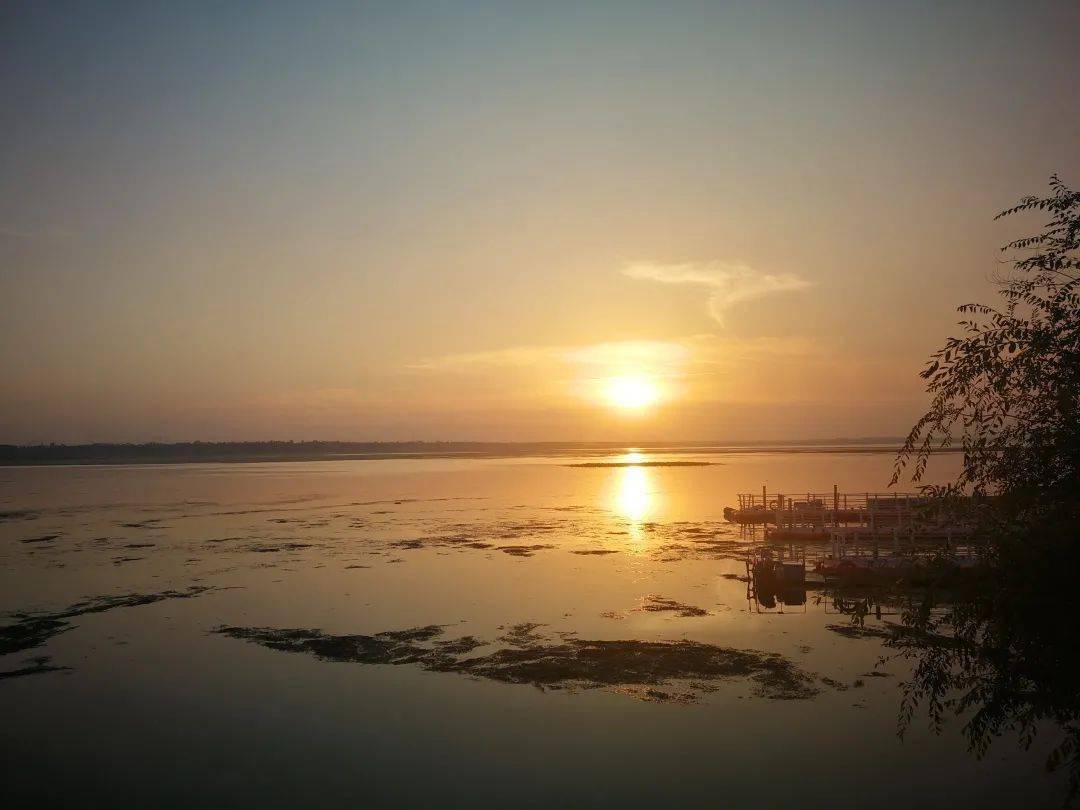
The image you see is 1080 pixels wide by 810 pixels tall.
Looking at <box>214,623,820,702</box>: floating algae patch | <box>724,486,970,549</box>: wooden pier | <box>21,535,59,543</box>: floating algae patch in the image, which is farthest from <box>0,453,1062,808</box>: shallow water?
<box>724,486,970,549</box>: wooden pier

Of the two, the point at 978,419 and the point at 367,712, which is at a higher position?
the point at 978,419

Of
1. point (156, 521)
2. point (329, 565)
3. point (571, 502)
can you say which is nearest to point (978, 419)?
point (329, 565)

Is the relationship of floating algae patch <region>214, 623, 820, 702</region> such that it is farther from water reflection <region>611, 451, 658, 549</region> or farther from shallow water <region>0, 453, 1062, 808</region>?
water reflection <region>611, 451, 658, 549</region>

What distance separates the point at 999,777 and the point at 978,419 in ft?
27.5

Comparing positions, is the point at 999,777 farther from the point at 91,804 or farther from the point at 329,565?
the point at 329,565

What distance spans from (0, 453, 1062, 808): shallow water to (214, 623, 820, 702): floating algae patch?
0.10 m

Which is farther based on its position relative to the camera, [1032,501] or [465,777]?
[465,777]

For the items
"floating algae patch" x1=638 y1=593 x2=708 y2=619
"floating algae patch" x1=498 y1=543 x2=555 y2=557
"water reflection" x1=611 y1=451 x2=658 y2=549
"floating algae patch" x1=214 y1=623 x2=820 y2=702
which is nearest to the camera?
"floating algae patch" x1=214 y1=623 x2=820 y2=702

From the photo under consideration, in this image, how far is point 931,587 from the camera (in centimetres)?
889


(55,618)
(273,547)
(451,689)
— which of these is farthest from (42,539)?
(451,689)

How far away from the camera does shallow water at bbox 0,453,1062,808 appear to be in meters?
13.5

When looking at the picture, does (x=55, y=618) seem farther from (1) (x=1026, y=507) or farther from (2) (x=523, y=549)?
(1) (x=1026, y=507)

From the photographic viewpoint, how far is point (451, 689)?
18.1 meters

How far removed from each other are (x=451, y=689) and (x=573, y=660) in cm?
369
